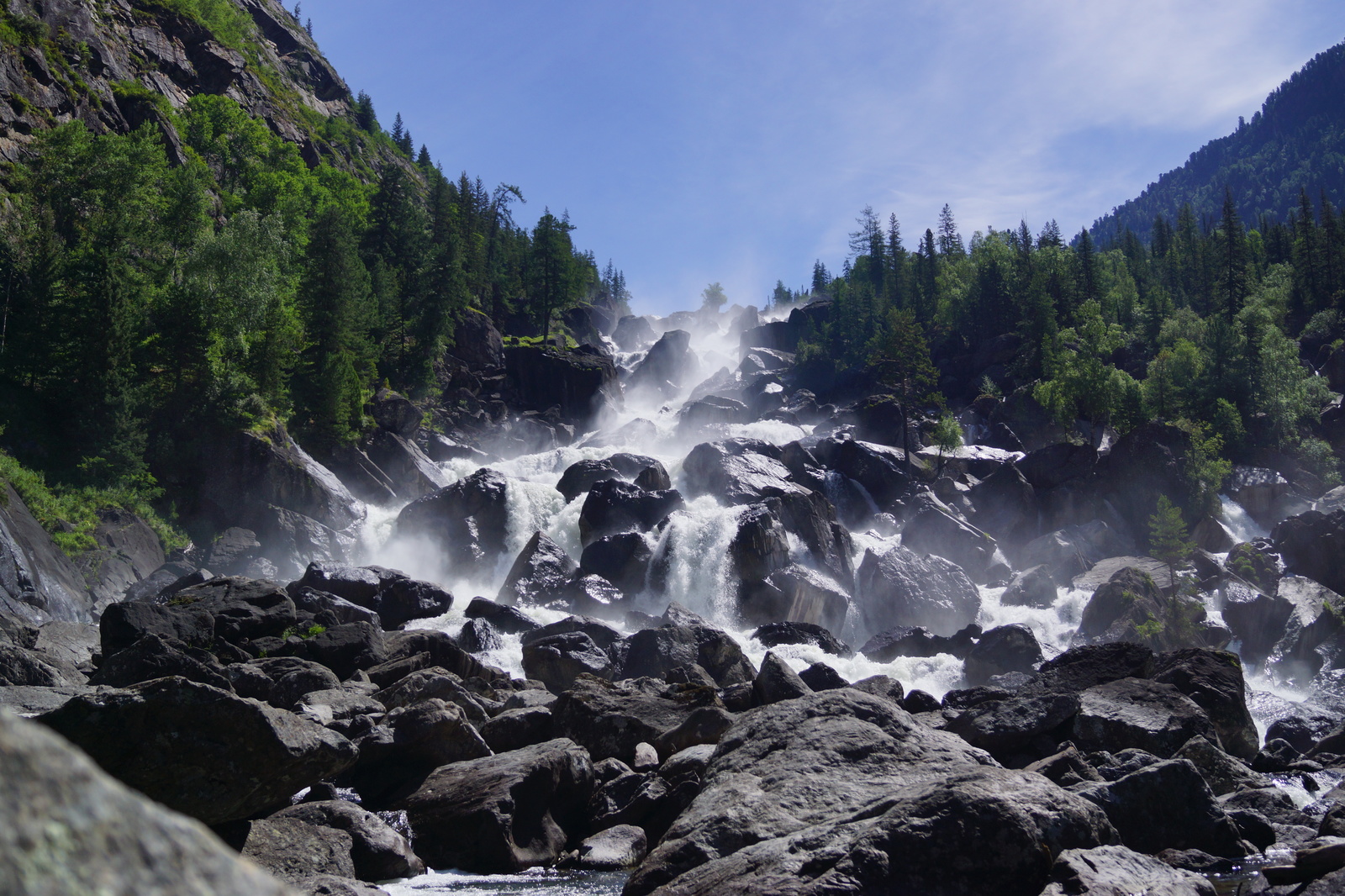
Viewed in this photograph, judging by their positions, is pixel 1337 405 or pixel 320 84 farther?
pixel 320 84

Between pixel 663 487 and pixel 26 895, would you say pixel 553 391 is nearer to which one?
pixel 663 487

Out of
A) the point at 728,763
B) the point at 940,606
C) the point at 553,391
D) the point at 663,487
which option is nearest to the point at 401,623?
the point at 663,487

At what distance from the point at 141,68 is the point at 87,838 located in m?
99.6

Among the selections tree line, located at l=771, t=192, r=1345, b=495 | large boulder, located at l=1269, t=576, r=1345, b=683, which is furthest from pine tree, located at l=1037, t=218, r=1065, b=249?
large boulder, located at l=1269, t=576, r=1345, b=683

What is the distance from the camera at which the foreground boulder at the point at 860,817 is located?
8.21 metres

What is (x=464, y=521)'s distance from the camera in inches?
1843

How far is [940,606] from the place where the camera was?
1710 inches

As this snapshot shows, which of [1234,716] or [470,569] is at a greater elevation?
[470,569]

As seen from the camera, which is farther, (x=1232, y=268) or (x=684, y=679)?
(x=1232, y=268)

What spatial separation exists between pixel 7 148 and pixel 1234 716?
223 feet

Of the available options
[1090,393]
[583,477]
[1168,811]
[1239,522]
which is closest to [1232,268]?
[1090,393]

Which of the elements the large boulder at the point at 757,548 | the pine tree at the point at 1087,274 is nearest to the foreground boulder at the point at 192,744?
the large boulder at the point at 757,548

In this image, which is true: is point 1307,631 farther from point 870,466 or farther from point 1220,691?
point 870,466

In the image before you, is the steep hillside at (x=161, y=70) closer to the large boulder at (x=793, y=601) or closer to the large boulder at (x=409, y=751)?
the large boulder at (x=793, y=601)
